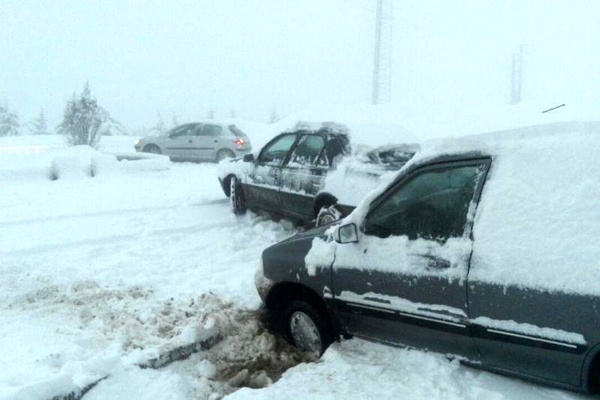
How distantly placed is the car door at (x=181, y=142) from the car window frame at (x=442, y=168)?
16437mm

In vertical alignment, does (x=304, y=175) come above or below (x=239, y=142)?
below

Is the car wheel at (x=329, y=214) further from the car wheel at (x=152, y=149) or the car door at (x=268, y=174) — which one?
the car wheel at (x=152, y=149)

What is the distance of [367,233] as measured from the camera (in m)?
3.78

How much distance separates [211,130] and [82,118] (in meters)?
10.4

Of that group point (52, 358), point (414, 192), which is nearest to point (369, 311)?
point (414, 192)

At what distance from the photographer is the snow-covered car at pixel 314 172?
7160 millimetres

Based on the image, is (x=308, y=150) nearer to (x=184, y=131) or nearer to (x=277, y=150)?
(x=277, y=150)

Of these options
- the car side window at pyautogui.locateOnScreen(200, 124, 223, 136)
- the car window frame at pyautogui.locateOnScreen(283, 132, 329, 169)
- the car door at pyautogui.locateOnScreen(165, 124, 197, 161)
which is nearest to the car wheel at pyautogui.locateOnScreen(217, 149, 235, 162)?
the car side window at pyautogui.locateOnScreen(200, 124, 223, 136)

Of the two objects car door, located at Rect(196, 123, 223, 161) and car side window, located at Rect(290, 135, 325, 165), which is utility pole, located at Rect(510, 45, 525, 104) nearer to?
car door, located at Rect(196, 123, 223, 161)

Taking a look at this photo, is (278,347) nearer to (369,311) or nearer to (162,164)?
(369,311)

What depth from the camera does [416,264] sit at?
343 cm

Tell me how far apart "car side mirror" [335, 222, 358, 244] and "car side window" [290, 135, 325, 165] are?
13.4 ft

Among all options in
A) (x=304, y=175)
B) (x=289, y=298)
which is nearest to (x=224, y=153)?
(x=304, y=175)

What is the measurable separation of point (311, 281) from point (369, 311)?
525 millimetres
